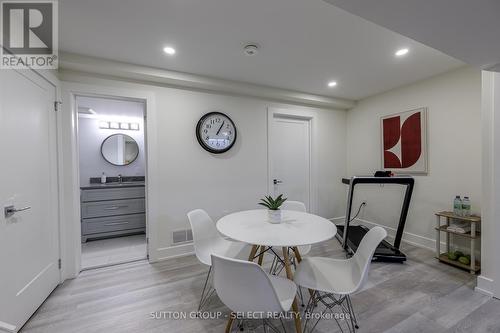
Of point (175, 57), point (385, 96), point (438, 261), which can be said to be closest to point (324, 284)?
point (438, 261)

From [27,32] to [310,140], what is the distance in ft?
12.1

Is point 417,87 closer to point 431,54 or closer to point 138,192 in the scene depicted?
point 431,54

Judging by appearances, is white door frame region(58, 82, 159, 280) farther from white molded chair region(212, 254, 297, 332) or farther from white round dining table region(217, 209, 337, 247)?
white molded chair region(212, 254, 297, 332)

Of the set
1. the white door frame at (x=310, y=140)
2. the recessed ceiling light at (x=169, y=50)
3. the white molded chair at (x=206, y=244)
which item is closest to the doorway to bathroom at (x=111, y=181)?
the recessed ceiling light at (x=169, y=50)

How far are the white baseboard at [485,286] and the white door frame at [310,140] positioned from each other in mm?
2153

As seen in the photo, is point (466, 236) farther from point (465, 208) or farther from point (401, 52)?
point (401, 52)

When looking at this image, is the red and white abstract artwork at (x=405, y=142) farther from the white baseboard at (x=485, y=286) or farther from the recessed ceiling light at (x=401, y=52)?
the white baseboard at (x=485, y=286)

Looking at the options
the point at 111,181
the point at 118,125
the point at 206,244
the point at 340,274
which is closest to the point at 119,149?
the point at 118,125

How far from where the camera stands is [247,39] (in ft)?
6.44

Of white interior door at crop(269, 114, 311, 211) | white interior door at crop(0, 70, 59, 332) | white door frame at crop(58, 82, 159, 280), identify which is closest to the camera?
white interior door at crop(0, 70, 59, 332)

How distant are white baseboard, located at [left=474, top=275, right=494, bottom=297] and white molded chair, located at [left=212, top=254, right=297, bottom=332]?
7.06 ft

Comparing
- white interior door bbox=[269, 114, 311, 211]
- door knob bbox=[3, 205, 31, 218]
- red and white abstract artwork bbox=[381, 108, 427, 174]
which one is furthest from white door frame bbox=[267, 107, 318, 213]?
door knob bbox=[3, 205, 31, 218]

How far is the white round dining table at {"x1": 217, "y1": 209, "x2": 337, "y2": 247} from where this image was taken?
140 centimetres

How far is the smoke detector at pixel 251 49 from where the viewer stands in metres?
2.06
